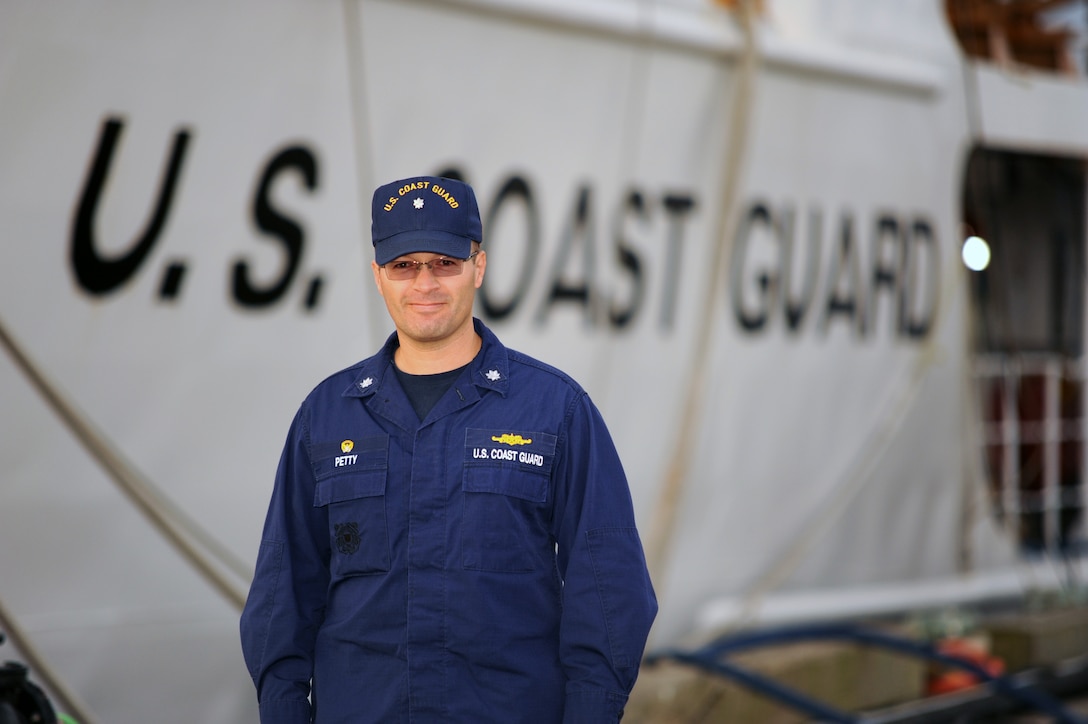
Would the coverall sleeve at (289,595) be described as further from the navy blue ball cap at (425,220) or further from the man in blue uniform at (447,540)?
the navy blue ball cap at (425,220)

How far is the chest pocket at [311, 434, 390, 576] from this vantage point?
1.49 metres

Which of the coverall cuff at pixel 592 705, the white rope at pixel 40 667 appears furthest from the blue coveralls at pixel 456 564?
the white rope at pixel 40 667

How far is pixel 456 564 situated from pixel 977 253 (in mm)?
4231

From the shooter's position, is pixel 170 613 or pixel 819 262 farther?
pixel 819 262

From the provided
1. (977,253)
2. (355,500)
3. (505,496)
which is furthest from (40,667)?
(977,253)

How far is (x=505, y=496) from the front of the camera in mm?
1478

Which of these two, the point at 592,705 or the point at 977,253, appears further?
the point at 977,253

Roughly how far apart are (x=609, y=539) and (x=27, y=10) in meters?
1.94

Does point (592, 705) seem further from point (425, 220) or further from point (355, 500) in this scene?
point (425, 220)

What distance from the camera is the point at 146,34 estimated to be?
282 cm

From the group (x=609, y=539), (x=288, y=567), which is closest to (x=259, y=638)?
(x=288, y=567)

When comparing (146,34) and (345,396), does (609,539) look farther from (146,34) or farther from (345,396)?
(146,34)

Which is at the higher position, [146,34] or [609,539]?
[146,34]

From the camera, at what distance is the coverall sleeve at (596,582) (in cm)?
146
